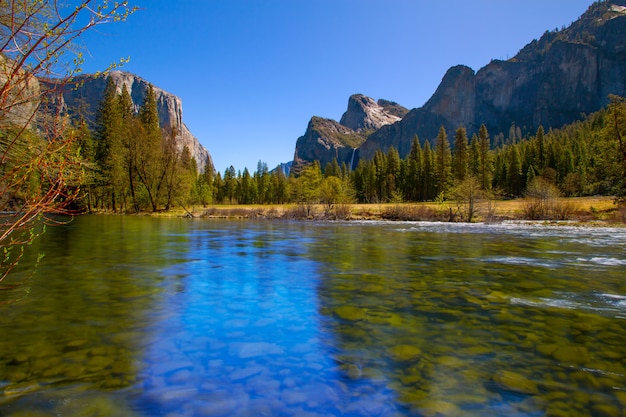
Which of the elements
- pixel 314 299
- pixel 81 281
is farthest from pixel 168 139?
pixel 314 299

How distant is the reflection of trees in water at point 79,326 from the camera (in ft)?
16.5

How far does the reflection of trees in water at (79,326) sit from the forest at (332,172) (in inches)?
108

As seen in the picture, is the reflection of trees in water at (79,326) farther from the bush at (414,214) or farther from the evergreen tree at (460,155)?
the evergreen tree at (460,155)

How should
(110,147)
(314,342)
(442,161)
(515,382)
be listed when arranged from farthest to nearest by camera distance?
(442,161), (110,147), (314,342), (515,382)

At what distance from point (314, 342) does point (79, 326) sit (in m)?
4.44

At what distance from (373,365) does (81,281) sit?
9478 millimetres

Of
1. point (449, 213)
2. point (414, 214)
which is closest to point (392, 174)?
point (414, 214)

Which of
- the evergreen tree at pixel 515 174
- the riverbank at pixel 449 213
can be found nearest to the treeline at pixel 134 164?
the riverbank at pixel 449 213

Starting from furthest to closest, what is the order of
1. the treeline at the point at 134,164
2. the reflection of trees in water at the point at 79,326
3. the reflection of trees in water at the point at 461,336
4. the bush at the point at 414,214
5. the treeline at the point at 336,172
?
the treeline at the point at 134,164 → the bush at the point at 414,214 → the treeline at the point at 336,172 → the reflection of trees in water at the point at 79,326 → the reflection of trees in water at the point at 461,336

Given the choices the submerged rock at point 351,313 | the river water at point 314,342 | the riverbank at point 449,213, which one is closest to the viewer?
the river water at point 314,342

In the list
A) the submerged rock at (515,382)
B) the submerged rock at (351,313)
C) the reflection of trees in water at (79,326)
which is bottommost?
the submerged rock at (515,382)

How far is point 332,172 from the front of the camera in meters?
132

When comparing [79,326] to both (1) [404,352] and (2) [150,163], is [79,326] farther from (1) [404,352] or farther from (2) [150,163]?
(2) [150,163]

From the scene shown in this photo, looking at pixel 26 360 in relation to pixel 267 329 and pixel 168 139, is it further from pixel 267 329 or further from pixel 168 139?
pixel 168 139
